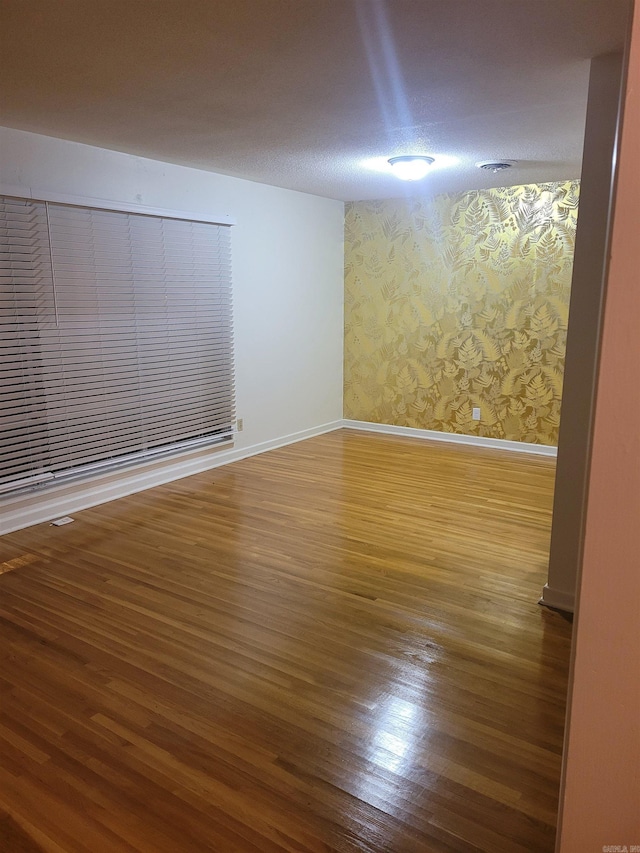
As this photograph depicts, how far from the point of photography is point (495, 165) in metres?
4.25

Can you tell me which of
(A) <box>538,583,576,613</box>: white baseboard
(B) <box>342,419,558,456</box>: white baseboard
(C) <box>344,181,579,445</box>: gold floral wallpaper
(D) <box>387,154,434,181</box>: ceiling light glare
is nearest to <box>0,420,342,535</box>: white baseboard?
(B) <box>342,419,558,456</box>: white baseboard

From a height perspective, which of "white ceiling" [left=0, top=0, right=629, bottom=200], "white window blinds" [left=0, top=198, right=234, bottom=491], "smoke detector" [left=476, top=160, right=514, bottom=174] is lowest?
"white window blinds" [left=0, top=198, right=234, bottom=491]

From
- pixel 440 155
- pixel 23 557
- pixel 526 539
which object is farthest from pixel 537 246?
pixel 23 557

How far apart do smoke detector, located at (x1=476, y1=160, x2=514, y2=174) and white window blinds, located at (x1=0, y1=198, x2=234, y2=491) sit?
207 cm

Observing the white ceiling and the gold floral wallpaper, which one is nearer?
the white ceiling

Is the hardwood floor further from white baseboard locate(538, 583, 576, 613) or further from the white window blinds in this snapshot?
the white window blinds

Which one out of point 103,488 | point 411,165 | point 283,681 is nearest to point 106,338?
point 103,488

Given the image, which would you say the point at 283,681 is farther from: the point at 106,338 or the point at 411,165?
the point at 411,165

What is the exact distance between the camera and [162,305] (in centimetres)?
447

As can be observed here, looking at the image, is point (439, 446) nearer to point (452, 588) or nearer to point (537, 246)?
point (537, 246)

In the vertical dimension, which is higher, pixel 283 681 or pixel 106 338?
pixel 106 338

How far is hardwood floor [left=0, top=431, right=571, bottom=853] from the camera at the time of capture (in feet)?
5.46

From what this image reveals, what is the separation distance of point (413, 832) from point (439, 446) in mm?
4399

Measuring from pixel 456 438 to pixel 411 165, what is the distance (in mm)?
2765
